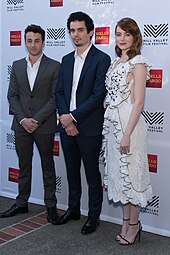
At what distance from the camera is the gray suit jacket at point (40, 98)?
3.84 metres

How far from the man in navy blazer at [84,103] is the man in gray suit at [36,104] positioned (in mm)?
183

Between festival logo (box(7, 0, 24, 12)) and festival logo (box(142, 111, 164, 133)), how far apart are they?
177 cm

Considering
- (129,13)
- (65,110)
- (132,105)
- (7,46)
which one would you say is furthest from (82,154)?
(7,46)

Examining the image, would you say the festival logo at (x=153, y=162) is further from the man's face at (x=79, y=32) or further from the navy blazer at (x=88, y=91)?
the man's face at (x=79, y=32)

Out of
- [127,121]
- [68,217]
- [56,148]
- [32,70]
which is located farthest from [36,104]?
[68,217]

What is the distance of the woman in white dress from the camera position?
323 centimetres

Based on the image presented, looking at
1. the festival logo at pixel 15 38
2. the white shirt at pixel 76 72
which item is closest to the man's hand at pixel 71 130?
the white shirt at pixel 76 72

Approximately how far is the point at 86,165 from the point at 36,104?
0.71 m

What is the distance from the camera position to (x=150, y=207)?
385cm

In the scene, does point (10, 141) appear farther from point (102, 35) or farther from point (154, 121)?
point (154, 121)

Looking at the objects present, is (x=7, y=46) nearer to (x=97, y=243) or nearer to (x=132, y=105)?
(x=132, y=105)

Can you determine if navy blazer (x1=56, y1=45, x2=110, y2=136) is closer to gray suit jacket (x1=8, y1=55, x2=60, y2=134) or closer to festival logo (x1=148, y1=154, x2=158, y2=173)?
gray suit jacket (x1=8, y1=55, x2=60, y2=134)

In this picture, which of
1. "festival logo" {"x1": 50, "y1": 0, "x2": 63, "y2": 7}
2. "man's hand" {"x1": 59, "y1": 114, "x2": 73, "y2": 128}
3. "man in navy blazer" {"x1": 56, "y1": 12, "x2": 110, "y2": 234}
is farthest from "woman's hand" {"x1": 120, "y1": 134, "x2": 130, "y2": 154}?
"festival logo" {"x1": 50, "y1": 0, "x2": 63, "y2": 7}

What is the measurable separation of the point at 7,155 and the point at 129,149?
1977 millimetres
